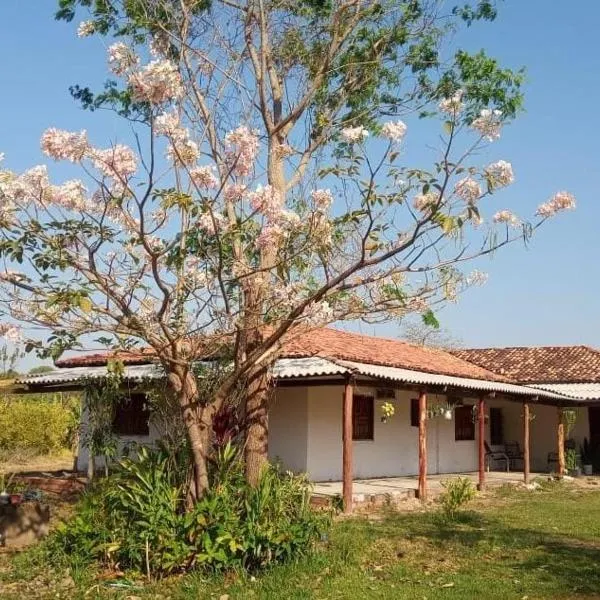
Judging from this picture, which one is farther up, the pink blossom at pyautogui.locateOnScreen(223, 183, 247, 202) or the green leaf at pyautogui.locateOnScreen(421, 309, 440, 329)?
the pink blossom at pyautogui.locateOnScreen(223, 183, 247, 202)

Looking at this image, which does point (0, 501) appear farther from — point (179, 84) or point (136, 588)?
point (179, 84)

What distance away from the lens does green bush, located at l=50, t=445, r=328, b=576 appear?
7770 mm

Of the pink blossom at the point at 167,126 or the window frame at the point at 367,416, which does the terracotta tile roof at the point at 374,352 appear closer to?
the window frame at the point at 367,416

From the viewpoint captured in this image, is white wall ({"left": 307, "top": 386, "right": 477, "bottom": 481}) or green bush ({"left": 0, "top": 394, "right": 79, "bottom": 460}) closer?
white wall ({"left": 307, "top": 386, "right": 477, "bottom": 481})

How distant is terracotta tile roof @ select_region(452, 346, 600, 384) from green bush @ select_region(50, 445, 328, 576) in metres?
16.9

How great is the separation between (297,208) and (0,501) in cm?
526

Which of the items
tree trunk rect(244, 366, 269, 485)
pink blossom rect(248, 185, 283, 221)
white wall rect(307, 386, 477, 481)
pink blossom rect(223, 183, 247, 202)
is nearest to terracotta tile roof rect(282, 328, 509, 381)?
white wall rect(307, 386, 477, 481)

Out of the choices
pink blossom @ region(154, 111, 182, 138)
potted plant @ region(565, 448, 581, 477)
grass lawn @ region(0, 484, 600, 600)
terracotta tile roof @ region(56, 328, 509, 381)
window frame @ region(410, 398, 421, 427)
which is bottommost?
grass lawn @ region(0, 484, 600, 600)

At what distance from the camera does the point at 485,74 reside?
1055 cm

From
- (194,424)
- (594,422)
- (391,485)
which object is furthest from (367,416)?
(194,424)

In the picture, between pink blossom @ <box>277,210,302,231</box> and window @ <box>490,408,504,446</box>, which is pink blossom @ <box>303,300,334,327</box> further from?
window @ <box>490,408,504,446</box>

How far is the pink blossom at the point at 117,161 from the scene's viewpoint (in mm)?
6855

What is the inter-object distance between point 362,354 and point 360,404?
1326 millimetres

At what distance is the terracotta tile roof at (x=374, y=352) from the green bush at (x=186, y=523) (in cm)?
525
